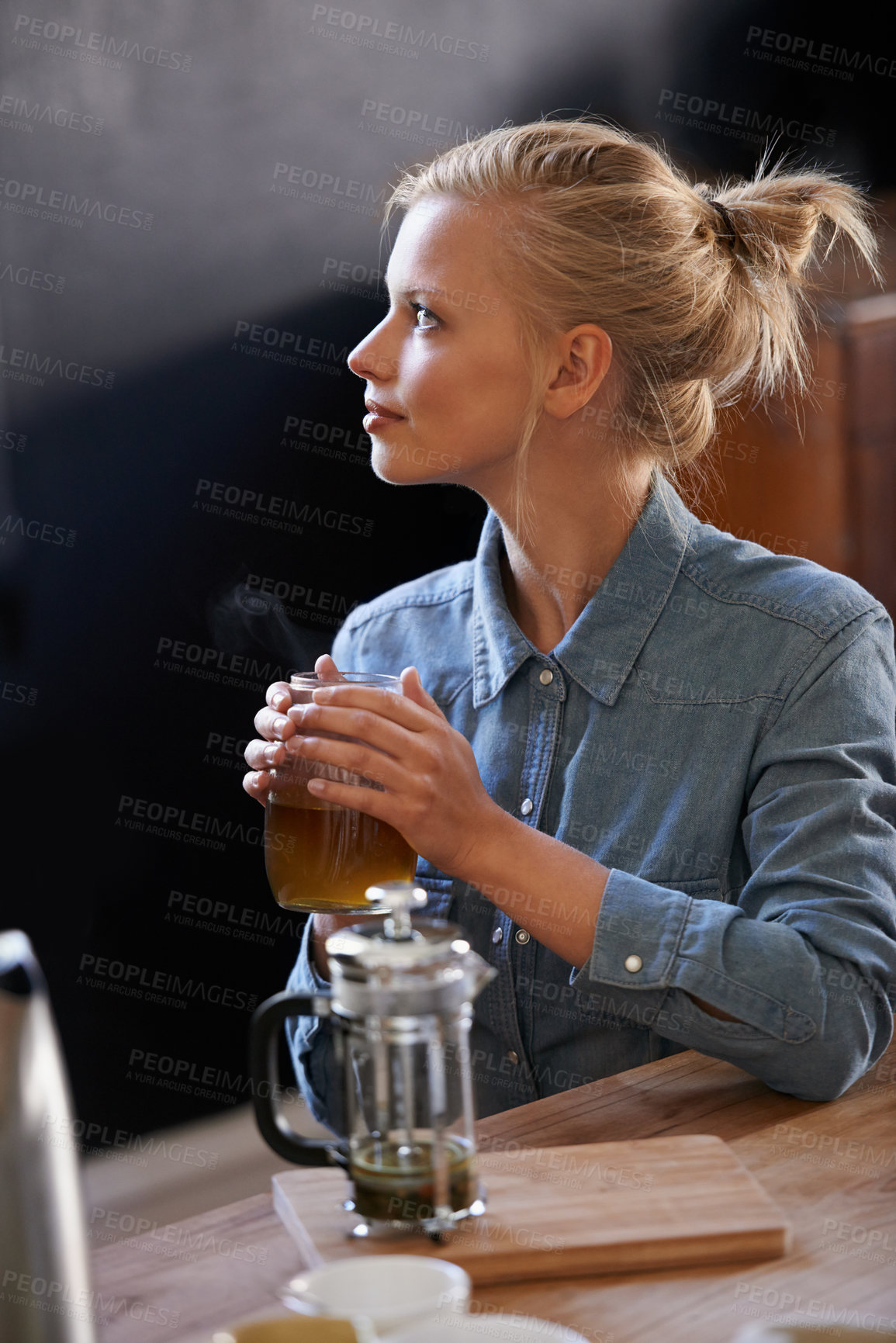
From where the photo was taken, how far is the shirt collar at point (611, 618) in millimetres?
1479

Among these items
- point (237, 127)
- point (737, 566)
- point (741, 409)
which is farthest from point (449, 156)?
point (741, 409)

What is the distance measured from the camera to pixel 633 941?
1159 mm

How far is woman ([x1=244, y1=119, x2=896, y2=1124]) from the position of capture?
3.84 ft

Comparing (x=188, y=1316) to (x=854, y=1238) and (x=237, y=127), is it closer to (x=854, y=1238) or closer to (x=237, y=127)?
(x=854, y=1238)

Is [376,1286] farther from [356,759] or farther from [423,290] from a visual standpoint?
[423,290]

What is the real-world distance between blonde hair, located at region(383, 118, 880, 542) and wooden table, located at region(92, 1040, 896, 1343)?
29.2 inches

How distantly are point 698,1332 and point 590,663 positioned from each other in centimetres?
83

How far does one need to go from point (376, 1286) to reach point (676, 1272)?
25cm

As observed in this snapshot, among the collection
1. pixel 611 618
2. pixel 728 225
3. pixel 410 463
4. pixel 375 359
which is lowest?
pixel 611 618

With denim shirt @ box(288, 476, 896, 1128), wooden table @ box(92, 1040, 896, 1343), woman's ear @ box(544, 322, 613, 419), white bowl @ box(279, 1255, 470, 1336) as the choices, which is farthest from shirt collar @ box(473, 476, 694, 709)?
white bowl @ box(279, 1255, 470, 1336)

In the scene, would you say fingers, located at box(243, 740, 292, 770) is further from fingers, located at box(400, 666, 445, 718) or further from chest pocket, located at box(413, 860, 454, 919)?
chest pocket, located at box(413, 860, 454, 919)

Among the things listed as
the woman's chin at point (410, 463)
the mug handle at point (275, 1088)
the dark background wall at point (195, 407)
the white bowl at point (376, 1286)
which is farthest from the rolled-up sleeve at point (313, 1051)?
the dark background wall at point (195, 407)

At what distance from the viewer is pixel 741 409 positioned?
11.4 feet

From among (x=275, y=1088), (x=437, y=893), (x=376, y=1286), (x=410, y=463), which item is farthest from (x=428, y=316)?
(x=376, y=1286)
